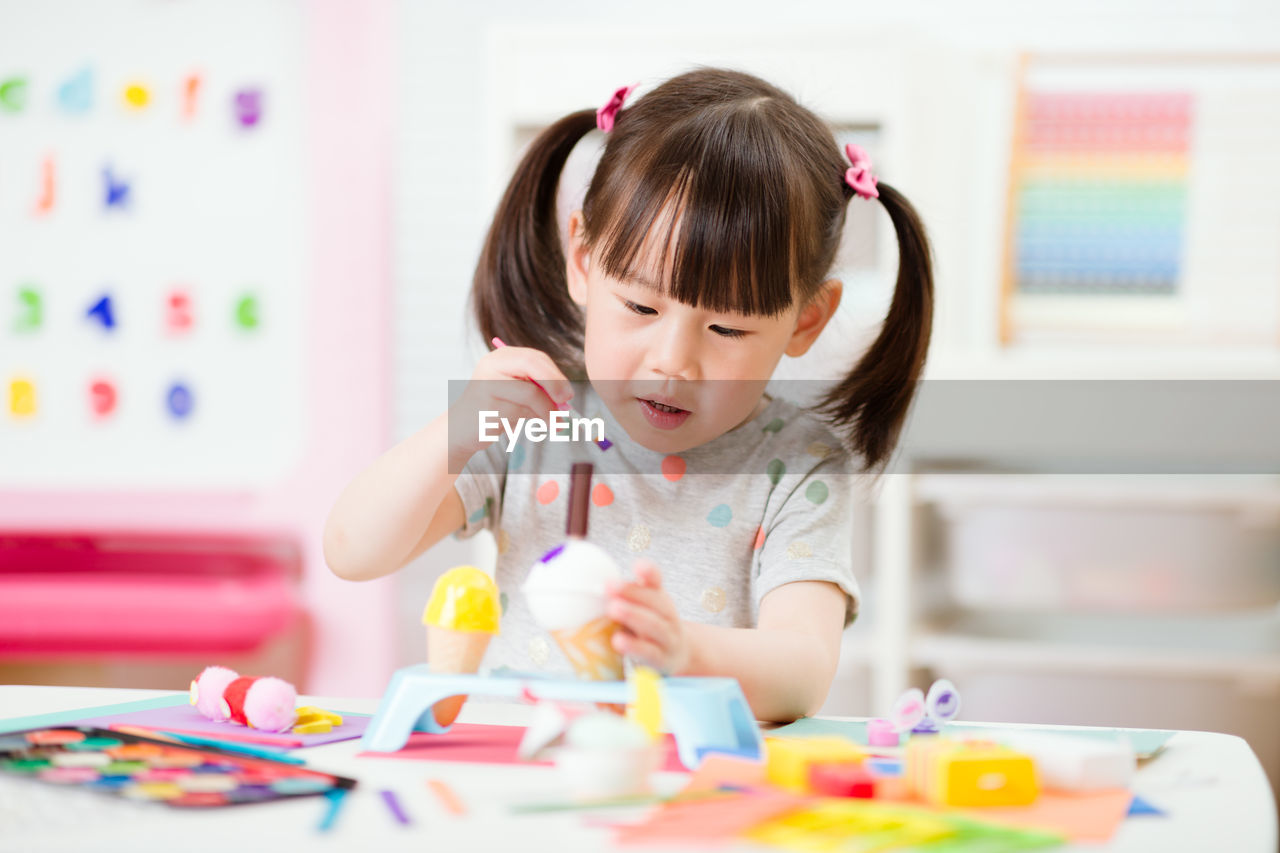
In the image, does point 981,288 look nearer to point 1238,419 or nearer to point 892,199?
point 1238,419

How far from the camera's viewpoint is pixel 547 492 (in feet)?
3.16

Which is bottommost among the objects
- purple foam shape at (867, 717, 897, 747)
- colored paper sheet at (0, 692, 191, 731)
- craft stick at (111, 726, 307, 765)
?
colored paper sheet at (0, 692, 191, 731)

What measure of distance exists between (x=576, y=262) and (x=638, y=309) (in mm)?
119

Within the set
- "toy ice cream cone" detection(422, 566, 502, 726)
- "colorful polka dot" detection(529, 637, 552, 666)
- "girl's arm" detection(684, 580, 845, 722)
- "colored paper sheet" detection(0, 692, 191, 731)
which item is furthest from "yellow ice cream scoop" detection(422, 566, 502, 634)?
"colorful polka dot" detection(529, 637, 552, 666)

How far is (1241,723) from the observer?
158cm

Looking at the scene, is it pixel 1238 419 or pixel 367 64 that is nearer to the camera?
pixel 1238 419

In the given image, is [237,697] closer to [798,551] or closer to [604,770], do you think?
[604,770]

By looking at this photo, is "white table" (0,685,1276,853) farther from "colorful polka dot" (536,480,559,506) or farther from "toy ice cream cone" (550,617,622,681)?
"colorful polka dot" (536,480,559,506)

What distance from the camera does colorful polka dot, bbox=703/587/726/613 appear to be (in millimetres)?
901

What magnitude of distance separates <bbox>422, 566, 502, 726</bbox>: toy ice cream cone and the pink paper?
0.07m

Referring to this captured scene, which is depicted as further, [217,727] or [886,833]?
[217,727]

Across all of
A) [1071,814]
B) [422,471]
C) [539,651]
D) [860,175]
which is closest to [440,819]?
[1071,814]

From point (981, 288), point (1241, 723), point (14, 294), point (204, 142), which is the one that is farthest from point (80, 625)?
point (1241, 723)

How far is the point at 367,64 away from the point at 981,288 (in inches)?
38.8
